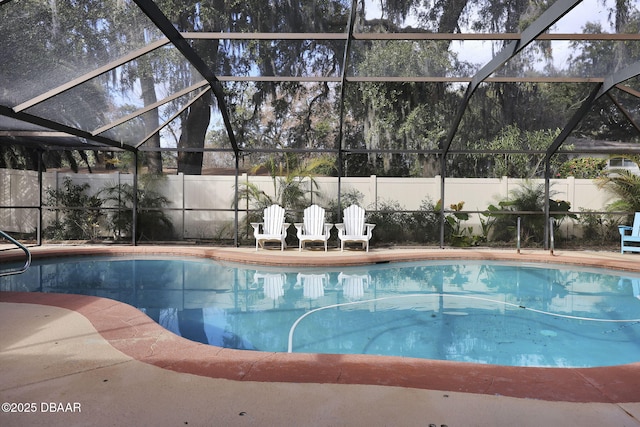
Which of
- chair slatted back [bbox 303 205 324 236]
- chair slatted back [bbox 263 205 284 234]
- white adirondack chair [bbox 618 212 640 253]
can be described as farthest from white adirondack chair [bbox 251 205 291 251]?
white adirondack chair [bbox 618 212 640 253]

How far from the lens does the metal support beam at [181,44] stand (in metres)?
4.95

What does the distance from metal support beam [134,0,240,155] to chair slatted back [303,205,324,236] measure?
225 centimetres

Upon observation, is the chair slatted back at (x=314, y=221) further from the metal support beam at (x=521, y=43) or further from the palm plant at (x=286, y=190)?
the metal support beam at (x=521, y=43)

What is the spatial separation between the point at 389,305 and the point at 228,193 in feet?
21.5

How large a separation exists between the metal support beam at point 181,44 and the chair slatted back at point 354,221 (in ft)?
9.59

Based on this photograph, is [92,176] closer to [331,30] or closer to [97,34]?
[97,34]

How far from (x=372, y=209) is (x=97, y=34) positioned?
7094mm

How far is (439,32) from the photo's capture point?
21.5 feet

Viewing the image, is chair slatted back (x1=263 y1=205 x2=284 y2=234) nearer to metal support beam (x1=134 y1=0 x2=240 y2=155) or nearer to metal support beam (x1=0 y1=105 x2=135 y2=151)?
metal support beam (x1=134 y1=0 x2=240 y2=155)

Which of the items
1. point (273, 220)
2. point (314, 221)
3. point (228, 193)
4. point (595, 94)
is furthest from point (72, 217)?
point (595, 94)

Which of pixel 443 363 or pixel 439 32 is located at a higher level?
pixel 439 32

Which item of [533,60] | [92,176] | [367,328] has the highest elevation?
[533,60]

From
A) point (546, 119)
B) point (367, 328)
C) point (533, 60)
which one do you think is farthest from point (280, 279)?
point (546, 119)

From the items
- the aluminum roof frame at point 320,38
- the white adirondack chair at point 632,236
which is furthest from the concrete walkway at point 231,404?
the white adirondack chair at point 632,236
